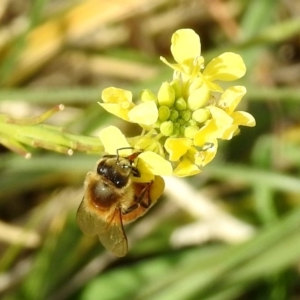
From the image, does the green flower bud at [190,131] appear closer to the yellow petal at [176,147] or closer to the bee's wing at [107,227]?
the yellow petal at [176,147]

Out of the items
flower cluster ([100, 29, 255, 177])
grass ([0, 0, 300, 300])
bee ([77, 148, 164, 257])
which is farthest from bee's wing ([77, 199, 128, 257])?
grass ([0, 0, 300, 300])

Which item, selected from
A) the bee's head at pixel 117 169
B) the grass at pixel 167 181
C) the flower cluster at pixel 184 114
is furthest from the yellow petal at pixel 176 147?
the grass at pixel 167 181

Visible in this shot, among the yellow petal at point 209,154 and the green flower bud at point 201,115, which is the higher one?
the green flower bud at point 201,115

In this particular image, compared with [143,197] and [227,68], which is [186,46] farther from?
[143,197]

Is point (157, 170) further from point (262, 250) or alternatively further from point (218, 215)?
point (218, 215)

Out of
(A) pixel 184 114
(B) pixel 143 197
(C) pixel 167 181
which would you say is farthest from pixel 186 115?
(C) pixel 167 181

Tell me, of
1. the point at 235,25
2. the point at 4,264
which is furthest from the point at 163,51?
the point at 4,264
